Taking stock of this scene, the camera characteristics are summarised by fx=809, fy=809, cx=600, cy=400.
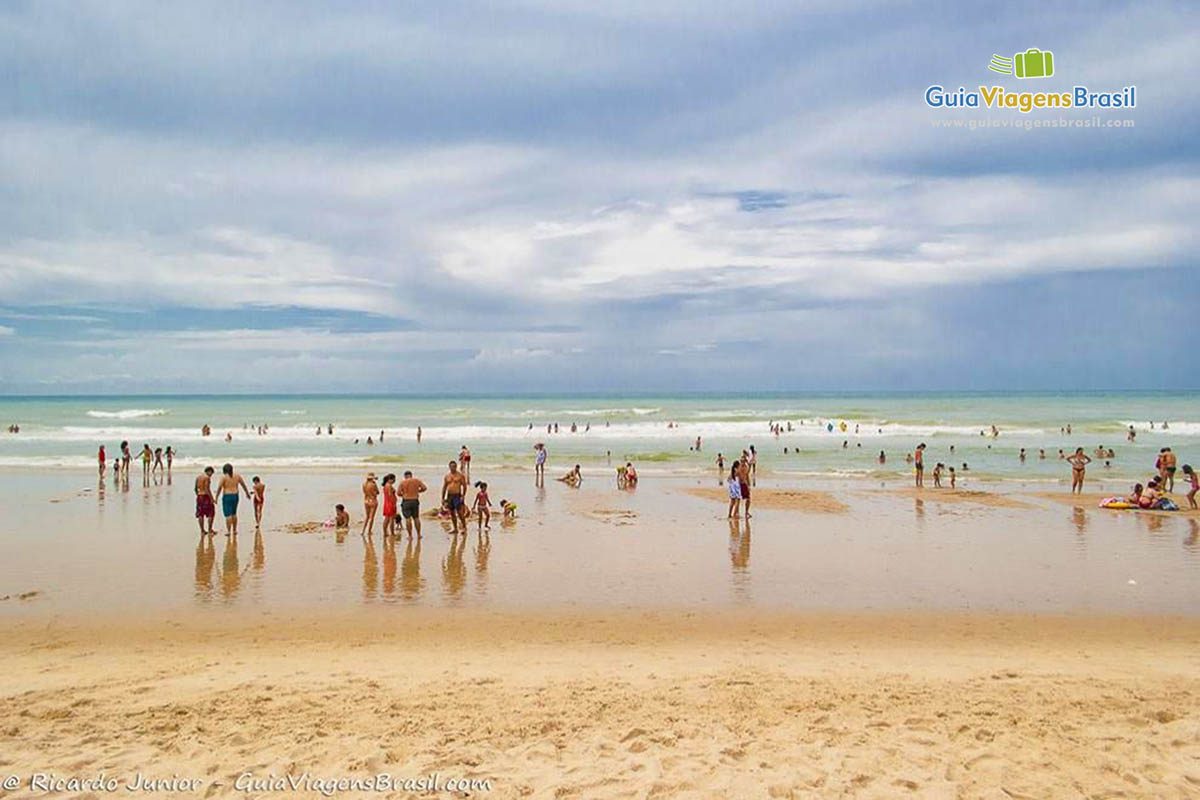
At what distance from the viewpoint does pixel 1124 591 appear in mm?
12242

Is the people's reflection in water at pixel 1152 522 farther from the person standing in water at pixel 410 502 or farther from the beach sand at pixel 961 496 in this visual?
the person standing in water at pixel 410 502

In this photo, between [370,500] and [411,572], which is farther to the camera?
[370,500]

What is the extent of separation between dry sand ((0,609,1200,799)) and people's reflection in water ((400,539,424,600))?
5.12ft

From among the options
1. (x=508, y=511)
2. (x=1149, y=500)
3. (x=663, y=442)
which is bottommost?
(x=1149, y=500)

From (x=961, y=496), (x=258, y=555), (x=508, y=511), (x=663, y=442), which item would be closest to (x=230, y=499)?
(x=258, y=555)

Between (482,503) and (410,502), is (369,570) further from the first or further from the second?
(482,503)

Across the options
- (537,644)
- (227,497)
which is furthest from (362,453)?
(537,644)

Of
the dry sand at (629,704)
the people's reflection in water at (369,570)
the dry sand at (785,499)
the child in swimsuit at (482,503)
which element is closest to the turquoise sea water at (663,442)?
the dry sand at (785,499)

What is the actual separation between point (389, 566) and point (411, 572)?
0.65 m

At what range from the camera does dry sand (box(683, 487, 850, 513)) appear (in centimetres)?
2141

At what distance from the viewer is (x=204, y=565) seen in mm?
14008

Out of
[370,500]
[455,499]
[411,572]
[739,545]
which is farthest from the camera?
[370,500]

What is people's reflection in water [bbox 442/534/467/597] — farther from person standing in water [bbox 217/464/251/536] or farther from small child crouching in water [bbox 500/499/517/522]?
person standing in water [bbox 217/464/251/536]

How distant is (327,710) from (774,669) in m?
4.40
